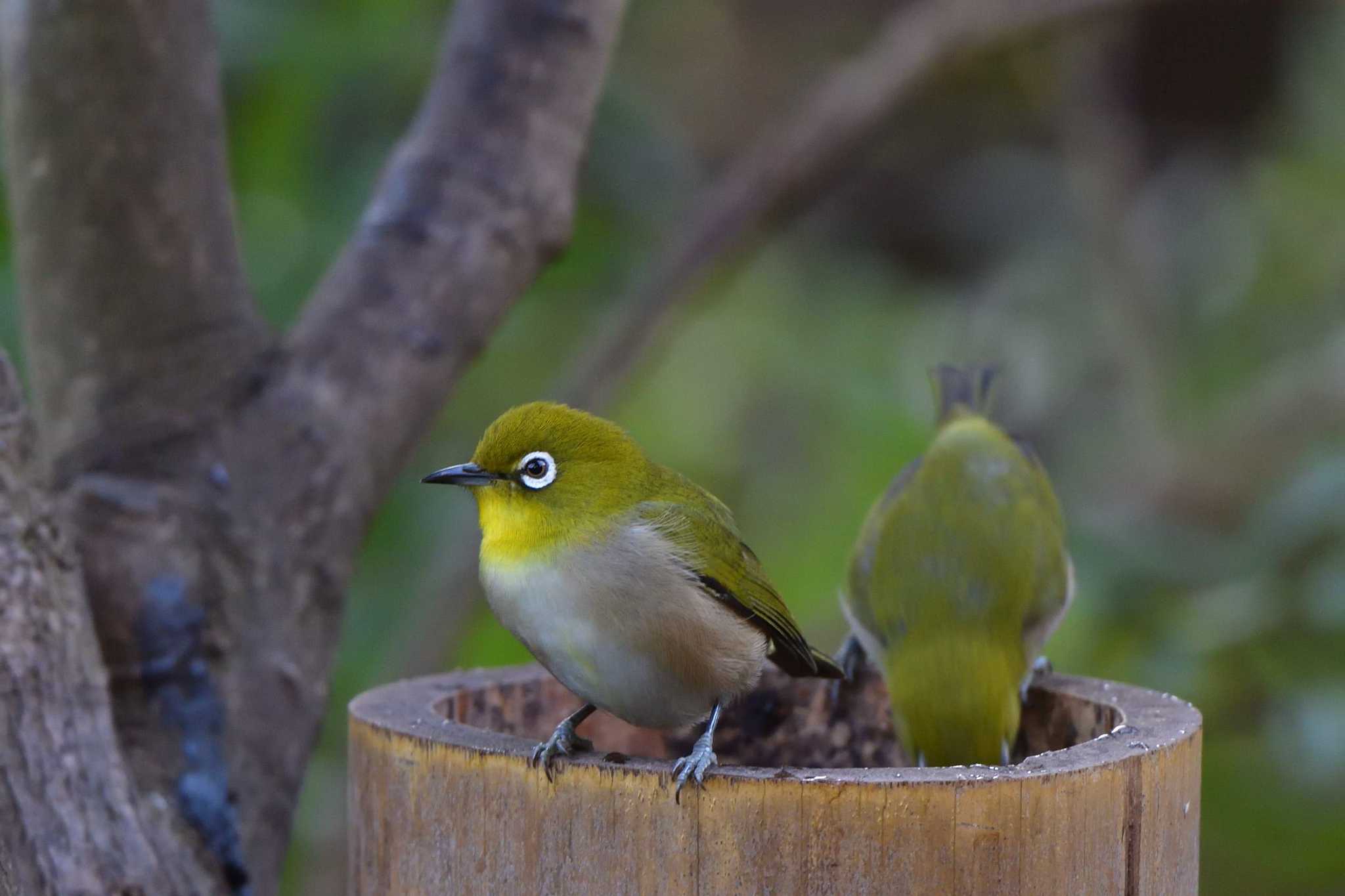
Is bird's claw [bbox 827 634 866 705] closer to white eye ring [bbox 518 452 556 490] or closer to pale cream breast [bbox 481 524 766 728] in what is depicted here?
pale cream breast [bbox 481 524 766 728]

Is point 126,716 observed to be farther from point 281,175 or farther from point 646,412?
point 646,412

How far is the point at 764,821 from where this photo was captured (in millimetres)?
1871

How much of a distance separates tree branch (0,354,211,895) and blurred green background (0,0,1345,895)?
186 centimetres

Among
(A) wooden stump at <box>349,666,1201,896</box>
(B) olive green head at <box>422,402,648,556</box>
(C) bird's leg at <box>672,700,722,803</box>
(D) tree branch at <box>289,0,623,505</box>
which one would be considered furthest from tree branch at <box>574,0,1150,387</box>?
(C) bird's leg at <box>672,700,722,803</box>

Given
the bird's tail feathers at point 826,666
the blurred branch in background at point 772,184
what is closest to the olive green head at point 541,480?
the bird's tail feathers at point 826,666

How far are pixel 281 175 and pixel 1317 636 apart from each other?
116 inches

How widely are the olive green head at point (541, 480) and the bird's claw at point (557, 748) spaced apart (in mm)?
Answer: 374

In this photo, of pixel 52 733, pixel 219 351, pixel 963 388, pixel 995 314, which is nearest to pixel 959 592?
pixel 963 388

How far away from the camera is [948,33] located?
4.86 m

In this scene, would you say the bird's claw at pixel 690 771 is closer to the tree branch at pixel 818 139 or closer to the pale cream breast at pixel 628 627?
the pale cream breast at pixel 628 627

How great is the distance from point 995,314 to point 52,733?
5.35 metres

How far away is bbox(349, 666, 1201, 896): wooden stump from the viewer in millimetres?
1854

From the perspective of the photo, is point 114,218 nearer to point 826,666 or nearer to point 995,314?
point 826,666

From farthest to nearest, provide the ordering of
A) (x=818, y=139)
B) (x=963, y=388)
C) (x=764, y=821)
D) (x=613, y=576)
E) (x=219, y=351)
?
(x=818, y=139) → (x=963, y=388) → (x=219, y=351) → (x=613, y=576) → (x=764, y=821)
